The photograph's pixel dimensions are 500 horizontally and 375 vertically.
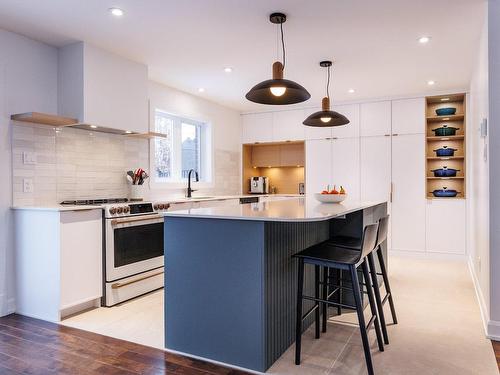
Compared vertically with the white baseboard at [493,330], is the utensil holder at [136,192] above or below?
above

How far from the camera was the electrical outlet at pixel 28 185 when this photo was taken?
3305 mm

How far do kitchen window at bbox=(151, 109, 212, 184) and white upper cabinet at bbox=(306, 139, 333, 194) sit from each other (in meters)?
1.61

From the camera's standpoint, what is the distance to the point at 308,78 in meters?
4.68

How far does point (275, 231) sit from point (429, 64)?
310 centimetres

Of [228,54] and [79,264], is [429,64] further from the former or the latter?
[79,264]

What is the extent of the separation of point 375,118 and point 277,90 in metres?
3.55

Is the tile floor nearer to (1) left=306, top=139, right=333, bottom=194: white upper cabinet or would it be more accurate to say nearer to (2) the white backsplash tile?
(2) the white backsplash tile

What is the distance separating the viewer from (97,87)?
3611mm

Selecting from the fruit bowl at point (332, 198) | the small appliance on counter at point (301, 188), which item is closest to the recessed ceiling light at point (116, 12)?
the fruit bowl at point (332, 198)

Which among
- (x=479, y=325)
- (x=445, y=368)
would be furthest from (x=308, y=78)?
(x=445, y=368)

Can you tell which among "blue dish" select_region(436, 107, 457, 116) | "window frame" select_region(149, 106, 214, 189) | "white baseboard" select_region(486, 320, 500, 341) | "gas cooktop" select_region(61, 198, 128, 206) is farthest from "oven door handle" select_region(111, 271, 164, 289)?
"blue dish" select_region(436, 107, 457, 116)

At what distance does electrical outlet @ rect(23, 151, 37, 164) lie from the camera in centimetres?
332

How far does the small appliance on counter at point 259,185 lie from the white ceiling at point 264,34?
2331mm

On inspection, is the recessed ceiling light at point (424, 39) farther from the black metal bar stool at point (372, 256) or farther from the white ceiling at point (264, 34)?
the black metal bar stool at point (372, 256)
